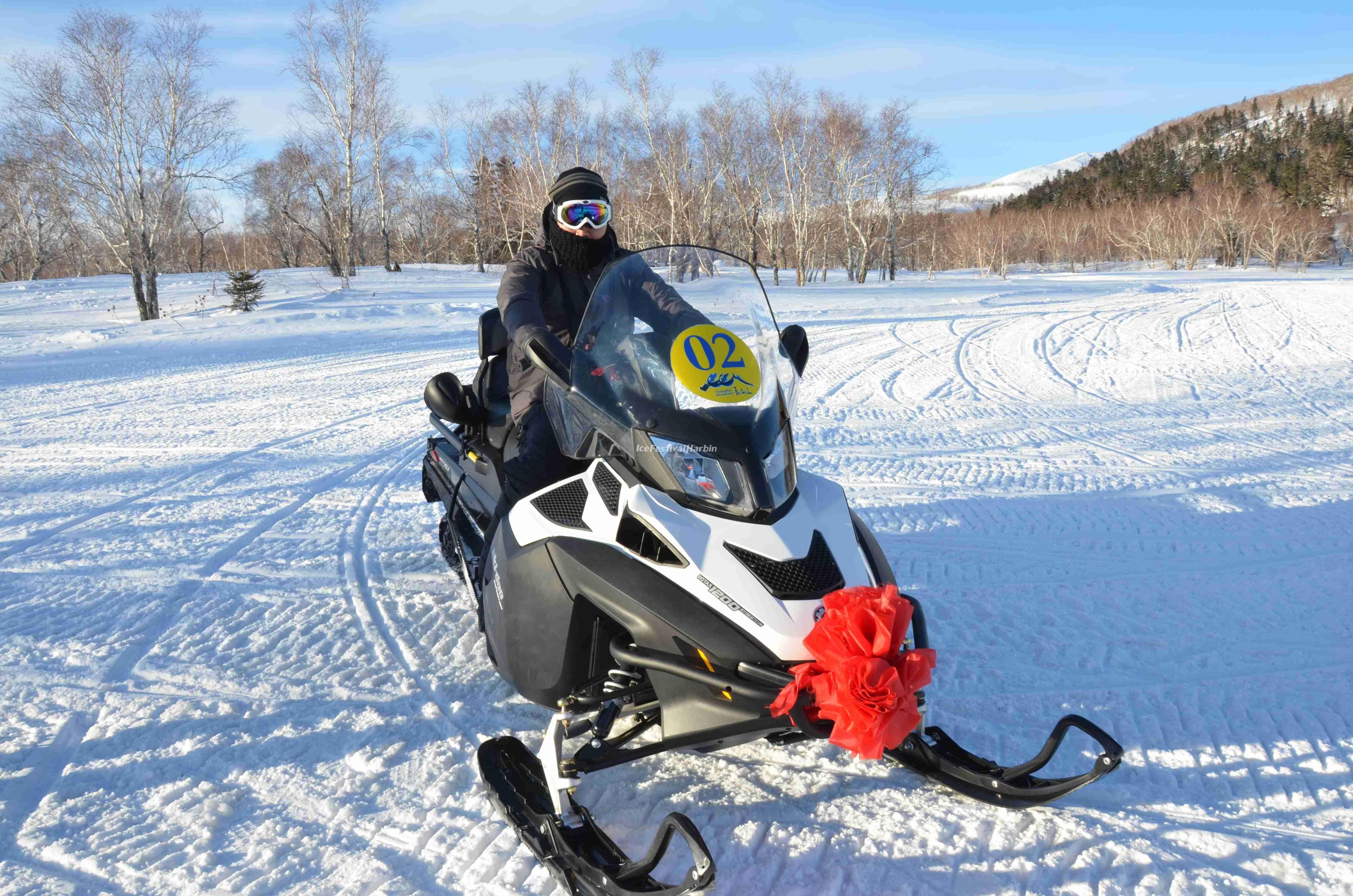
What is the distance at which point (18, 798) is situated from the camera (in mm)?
2479

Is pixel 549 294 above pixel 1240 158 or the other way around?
the other way around

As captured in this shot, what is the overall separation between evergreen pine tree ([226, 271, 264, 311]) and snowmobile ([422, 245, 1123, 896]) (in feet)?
65.8

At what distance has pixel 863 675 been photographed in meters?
1.87

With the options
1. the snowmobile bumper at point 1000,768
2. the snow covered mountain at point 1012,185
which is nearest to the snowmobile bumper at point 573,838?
the snowmobile bumper at point 1000,768

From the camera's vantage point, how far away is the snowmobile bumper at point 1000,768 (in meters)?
2.26

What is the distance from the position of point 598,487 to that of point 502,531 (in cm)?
46

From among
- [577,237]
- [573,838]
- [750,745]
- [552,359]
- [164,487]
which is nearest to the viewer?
[573,838]

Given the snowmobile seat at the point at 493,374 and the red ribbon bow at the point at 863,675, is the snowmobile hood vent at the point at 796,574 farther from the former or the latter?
the snowmobile seat at the point at 493,374

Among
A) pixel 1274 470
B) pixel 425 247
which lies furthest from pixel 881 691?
pixel 425 247

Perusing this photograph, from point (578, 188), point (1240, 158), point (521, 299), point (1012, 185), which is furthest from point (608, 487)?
point (1012, 185)

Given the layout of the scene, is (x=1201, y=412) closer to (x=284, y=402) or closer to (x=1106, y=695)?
(x=1106, y=695)

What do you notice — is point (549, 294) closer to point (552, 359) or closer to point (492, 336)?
point (492, 336)

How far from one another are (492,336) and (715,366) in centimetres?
171

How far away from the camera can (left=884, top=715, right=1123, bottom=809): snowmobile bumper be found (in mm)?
2256
